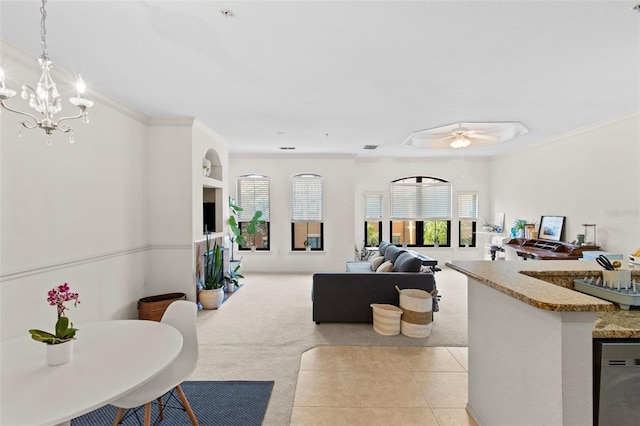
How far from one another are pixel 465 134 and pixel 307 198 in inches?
140

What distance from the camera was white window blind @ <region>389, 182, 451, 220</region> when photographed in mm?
7621

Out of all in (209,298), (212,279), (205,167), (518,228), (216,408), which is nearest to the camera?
(216,408)

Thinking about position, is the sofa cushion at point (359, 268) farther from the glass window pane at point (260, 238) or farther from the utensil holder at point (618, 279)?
the utensil holder at point (618, 279)

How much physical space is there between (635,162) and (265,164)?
20.5ft

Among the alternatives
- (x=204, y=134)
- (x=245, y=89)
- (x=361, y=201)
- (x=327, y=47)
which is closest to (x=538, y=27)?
(x=327, y=47)

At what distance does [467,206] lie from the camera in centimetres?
768

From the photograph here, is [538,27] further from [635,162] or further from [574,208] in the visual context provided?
[574,208]

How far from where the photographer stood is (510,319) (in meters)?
1.70

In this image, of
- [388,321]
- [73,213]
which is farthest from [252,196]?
[388,321]

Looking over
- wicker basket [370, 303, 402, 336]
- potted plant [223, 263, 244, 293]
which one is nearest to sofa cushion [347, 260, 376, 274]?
wicker basket [370, 303, 402, 336]

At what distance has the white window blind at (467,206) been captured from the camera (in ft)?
25.1

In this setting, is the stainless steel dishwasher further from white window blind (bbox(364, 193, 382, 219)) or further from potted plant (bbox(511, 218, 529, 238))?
white window blind (bbox(364, 193, 382, 219))

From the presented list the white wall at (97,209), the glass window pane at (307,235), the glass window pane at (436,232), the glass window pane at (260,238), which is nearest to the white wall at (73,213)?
the white wall at (97,209)

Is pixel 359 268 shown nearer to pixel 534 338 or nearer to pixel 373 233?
pixel 373 233
